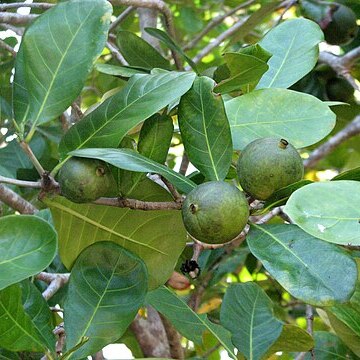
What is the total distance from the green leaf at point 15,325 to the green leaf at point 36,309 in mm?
56

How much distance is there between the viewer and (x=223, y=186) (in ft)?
2.60

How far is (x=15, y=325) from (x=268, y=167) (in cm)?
36

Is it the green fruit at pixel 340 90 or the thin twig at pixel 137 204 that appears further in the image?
the green fruit at pixel 340 90

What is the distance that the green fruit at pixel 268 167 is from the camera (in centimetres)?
81

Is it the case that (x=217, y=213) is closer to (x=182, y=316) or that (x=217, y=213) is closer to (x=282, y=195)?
(x=282, y=195)

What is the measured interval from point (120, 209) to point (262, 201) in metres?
0.22

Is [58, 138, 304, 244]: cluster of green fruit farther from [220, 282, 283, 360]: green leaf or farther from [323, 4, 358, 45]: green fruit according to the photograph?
[323, 4, 358, 45]: green fruit

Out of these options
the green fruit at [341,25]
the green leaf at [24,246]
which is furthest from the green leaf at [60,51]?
the green fruit at [341,25]

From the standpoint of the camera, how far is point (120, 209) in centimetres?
99

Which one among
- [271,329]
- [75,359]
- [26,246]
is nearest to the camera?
[26,246]

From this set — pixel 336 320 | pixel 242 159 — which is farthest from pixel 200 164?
pixel 336 320

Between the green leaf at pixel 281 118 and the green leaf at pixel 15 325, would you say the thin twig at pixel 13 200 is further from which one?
the green leaf at pixel 281 118

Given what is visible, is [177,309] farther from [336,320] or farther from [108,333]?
[336,320]

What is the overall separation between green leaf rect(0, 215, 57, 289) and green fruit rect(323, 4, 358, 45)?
1.12m
